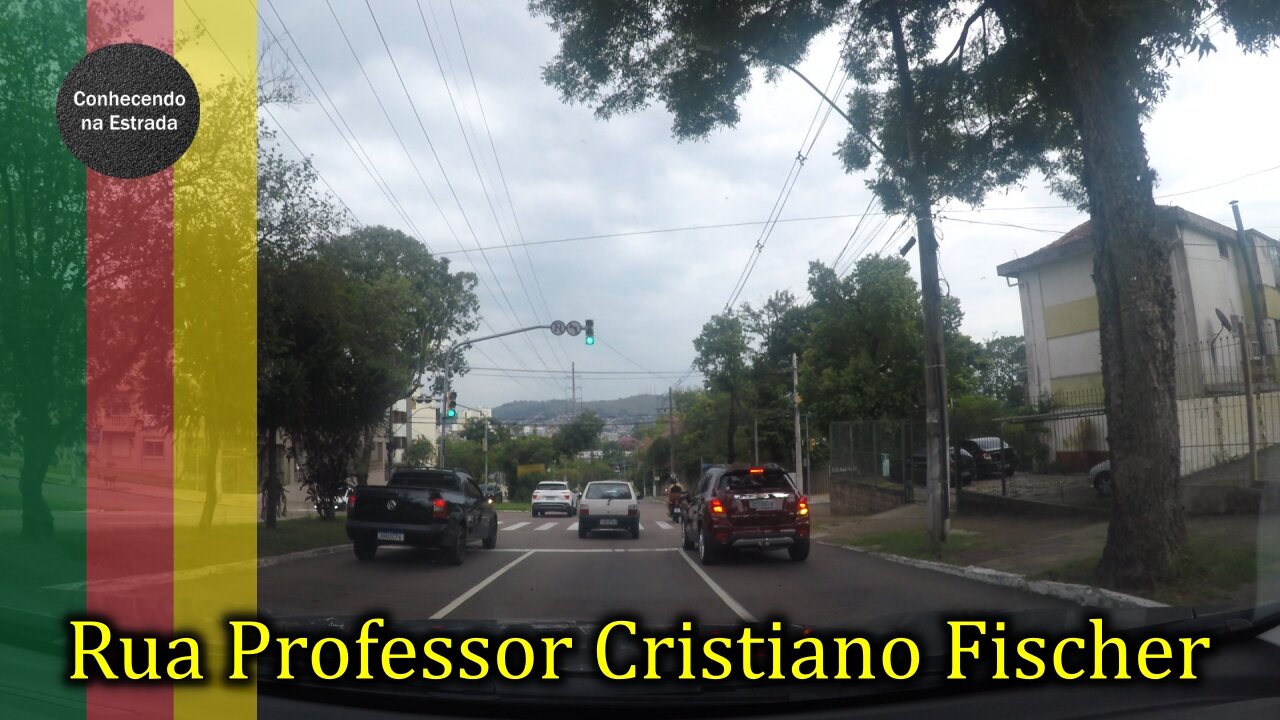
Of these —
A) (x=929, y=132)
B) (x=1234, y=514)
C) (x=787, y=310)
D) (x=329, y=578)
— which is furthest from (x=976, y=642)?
(x=787, y=310)

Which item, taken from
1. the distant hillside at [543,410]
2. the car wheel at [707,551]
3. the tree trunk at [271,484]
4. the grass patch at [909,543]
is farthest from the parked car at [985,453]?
the distant hillside at [543,410]

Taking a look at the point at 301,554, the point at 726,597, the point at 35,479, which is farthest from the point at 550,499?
the point at 726,597

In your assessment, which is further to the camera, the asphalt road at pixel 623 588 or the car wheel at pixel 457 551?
the car wheel at pixel 457 551

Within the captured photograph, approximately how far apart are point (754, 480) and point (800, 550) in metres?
1.43

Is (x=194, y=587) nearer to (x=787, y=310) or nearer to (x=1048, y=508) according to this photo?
(x=1048, y=508)

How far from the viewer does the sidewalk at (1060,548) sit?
9188mm

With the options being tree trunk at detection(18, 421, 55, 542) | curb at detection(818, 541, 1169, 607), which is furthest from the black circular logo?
curb at detection(818, 541, 1169, 607)

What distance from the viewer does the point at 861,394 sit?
43.9 m

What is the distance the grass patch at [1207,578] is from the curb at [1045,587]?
21 centimetres

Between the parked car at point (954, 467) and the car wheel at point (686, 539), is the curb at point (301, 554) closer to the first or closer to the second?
the car wheel at point (686, 539)

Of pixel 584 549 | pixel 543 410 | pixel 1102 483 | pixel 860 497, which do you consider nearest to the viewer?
pixel 1102 483

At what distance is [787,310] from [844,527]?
40.6 meters

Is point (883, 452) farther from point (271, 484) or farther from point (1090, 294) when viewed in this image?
point (271, 484)

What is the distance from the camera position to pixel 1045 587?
1046 cm
